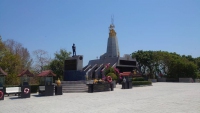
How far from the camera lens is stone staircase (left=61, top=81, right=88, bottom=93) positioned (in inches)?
706

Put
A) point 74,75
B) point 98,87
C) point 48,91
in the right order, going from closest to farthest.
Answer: point 48,91 < point 98,87 < point 74,75

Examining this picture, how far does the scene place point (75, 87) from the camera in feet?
60.7

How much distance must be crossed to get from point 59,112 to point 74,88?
10073 millimetres

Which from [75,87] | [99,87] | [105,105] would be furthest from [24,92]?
[105,105]

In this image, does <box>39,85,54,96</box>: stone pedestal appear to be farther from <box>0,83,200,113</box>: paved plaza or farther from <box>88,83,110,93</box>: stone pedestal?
<box>88,83,110,93</box>: stone pedestal

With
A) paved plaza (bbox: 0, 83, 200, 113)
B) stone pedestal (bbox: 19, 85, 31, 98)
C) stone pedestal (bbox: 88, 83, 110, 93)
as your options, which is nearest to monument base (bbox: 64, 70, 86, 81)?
stone pedestal (bbox: 88, 83, 110, 93)

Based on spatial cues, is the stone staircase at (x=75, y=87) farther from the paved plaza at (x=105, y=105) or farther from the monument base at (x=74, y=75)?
the paved plaza at (x=105, y=105)

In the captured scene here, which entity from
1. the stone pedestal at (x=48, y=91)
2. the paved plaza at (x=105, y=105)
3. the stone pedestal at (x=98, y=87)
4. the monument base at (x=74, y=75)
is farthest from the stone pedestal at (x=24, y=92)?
the monument base at (x=74, y=75)

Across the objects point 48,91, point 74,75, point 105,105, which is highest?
point 74,75

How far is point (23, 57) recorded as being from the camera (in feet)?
111

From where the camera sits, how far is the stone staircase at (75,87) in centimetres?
1794

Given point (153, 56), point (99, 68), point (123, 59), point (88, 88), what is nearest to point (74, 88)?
point (88, 88)

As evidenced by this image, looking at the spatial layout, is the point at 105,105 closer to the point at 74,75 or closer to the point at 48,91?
→ the point at 48,91

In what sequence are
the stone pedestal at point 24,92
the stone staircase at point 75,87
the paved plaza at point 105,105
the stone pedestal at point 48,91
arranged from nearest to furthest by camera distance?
the paved plaza at point 105,105 → the stone pedestal at point 24,92 → the stone pedestal at point 48,91 → the stone staircase at point 75,87
